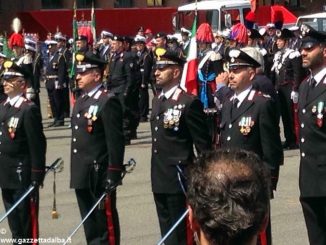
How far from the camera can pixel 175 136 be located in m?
7.12

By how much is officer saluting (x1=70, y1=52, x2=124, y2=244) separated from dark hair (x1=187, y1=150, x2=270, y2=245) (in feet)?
14.4

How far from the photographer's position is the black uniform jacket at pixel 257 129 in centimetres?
653

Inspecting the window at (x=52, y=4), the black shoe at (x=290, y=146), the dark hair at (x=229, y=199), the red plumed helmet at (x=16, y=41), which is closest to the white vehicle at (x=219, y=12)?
the red plumed helmet at (x=16, y=41)

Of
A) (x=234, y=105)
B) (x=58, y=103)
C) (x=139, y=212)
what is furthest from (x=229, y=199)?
(x=58, y=103)

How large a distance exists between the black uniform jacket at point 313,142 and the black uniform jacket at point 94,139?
1414mm

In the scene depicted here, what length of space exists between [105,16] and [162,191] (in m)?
30.2

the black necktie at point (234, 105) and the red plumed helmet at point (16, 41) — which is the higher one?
the black necktie at point (234, 105)

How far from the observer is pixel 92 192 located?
289 inches

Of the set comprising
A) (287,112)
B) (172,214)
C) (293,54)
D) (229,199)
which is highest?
(229,199)

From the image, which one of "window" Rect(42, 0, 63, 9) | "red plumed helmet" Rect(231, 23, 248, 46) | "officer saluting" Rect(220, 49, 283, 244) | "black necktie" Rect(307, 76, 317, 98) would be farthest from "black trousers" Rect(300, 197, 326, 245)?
"window" Rect(42, 0, 63, 9)

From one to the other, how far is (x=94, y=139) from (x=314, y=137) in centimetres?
173

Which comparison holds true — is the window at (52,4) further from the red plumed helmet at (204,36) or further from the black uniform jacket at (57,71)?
the red plumed helmet at (204,36)

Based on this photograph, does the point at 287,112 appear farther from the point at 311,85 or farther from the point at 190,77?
the point at 311,85

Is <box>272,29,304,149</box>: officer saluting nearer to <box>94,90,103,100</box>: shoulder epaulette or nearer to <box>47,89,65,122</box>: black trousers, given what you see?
<box>47,89,65,122</box>: black trousers
